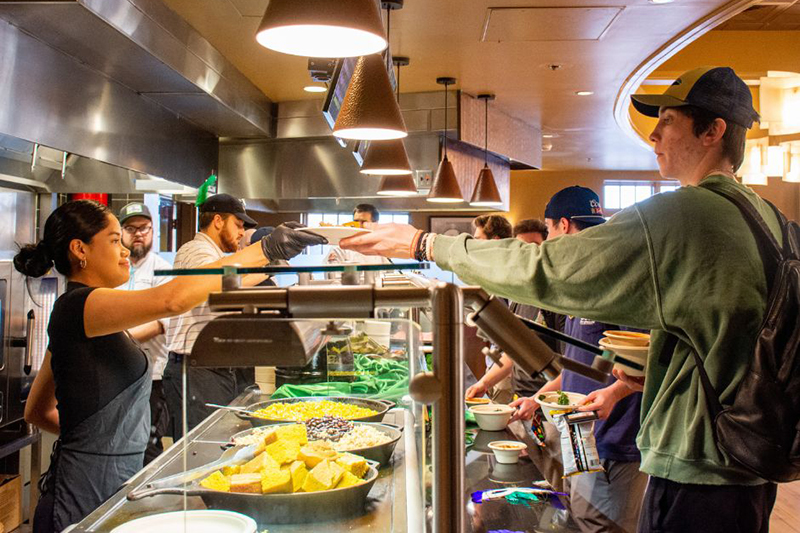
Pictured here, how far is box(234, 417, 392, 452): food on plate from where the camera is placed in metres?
1.85

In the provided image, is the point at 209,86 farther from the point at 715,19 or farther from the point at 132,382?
the point at 715,19

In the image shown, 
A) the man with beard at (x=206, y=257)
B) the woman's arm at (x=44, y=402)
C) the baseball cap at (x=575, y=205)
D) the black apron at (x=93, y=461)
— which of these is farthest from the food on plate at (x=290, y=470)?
the baseball cap at (x=575, y=205)

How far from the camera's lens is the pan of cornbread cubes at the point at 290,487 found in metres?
1.48

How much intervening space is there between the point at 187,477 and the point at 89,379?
3.72ft

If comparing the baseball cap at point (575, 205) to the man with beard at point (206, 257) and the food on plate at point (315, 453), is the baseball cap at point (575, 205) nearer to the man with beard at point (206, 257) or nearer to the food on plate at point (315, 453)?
the man with beard at point (206, 257)

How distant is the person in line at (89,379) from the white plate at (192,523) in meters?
0.86

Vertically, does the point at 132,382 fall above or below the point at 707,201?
below

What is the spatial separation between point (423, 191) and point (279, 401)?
5777 mm

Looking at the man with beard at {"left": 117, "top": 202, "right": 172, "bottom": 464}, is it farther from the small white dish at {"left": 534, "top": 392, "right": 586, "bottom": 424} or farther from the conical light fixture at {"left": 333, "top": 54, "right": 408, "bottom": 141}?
the small white dish at {"left": 534, "top": 392, "right": 586, "bottom": 424}

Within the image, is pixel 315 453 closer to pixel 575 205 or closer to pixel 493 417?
pixel 493 417

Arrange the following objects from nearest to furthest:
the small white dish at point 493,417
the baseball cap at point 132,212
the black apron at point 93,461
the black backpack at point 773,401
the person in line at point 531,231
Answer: the black backpack at point 773,401 → the black apron at point 93,461 → the small white dish at point 493,417 → the baseball cap at point 132,212 → the person in line at point 531,231

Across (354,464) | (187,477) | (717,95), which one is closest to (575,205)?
(717,95)

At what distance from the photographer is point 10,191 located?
4.66m

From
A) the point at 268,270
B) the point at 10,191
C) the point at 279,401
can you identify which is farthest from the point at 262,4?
the point at 268,270
